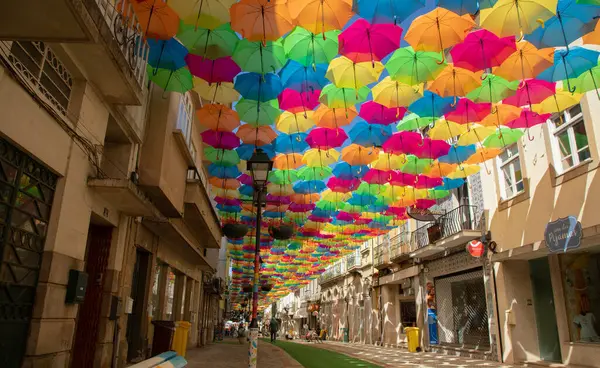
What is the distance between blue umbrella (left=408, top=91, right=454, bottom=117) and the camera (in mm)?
9875

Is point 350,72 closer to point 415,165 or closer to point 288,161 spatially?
point 288,161

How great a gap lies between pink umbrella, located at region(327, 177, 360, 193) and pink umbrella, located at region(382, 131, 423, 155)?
9.34ft

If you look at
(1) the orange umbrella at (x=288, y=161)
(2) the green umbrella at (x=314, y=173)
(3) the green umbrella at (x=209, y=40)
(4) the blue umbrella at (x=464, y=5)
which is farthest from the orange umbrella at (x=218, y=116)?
(4) the blue umbrella at (x=464, y=5)

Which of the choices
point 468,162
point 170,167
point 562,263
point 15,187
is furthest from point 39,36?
point 562,263

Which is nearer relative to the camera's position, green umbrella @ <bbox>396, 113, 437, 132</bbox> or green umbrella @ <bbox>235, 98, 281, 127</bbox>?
green umbrella @ <bbox>235, 98, 281, 127</bbox>

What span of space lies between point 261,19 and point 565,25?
516cm

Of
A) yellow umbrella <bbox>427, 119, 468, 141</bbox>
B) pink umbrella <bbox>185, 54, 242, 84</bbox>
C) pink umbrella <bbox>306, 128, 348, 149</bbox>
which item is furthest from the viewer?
pink umbrella <bbox>306, 128, 348, 149</bbox>

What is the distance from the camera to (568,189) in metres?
11.6

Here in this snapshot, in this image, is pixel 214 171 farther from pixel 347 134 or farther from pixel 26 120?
pixel 26 120

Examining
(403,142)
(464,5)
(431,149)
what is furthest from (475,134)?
(464,5)

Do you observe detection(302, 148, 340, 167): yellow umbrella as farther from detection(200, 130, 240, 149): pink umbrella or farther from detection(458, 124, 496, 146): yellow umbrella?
detection(458, 124, 496, 146): yellow umbrella

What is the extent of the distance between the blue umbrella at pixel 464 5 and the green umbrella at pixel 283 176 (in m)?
7.88

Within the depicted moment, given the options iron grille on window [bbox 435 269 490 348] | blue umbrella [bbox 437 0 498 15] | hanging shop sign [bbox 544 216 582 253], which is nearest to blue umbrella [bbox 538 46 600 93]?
blue umbrella [bbox 437 0 498 15]

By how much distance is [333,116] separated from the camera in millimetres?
10109
